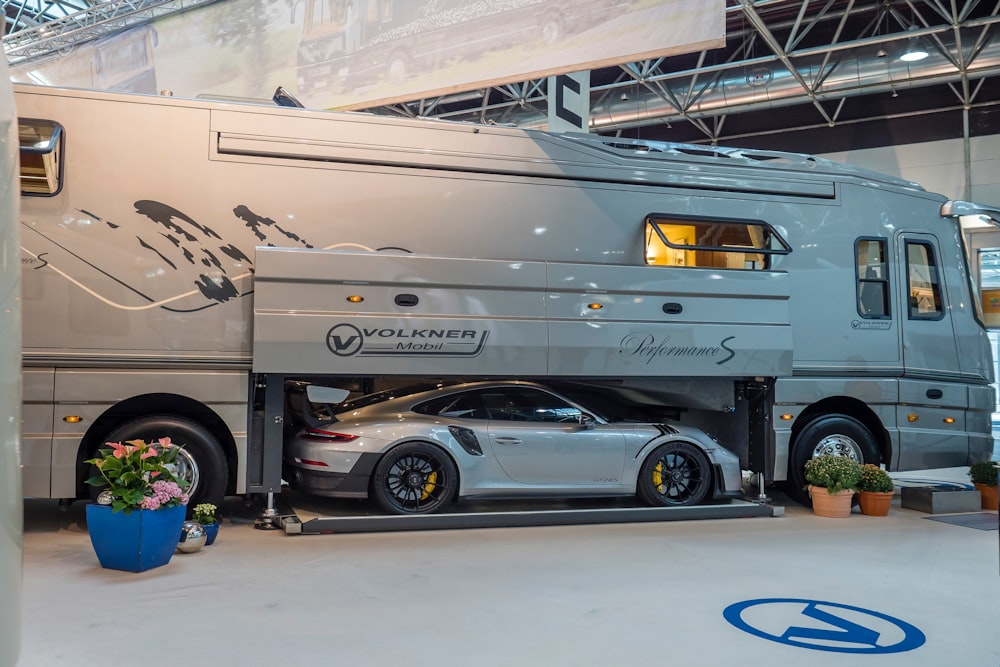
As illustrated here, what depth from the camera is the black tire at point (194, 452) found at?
671 centimetres

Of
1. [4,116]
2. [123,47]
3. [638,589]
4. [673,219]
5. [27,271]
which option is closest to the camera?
[4,116]

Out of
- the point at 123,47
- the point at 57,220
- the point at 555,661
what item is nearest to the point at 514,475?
the point at 555,661

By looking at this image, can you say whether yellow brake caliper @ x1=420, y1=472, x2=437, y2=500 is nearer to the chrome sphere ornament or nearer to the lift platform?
the lift platform

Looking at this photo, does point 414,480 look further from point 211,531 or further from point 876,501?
point 876,501

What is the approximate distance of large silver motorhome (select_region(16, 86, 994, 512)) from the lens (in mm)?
6527

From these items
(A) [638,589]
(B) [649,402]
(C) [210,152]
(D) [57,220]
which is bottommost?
(A) [638,589]

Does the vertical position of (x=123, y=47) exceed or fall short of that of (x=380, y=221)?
it exceeds it

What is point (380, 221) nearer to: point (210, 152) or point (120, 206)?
point (210, 152)

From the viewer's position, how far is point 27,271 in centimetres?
641

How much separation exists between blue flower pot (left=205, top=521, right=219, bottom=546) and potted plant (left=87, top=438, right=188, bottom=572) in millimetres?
560

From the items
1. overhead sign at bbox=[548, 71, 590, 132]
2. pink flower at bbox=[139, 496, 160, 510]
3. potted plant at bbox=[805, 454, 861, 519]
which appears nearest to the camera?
pink flower at bbox=[139, 496, 160, 510]

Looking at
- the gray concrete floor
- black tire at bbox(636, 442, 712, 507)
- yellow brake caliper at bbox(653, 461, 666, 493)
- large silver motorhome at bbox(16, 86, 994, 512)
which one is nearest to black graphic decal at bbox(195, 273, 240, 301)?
large silver motorhome at bbox(16, 86, 994, 512)

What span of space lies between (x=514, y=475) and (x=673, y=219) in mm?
2710

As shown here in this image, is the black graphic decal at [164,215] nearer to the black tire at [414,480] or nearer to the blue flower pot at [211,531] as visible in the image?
the blue flower pot at [211,531]
